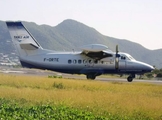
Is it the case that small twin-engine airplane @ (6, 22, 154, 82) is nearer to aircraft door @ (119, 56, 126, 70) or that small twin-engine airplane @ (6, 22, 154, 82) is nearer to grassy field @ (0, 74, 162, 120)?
aircraft door @ (119, 56, 126, 70)

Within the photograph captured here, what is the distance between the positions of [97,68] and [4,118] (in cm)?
2850

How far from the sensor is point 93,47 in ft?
126

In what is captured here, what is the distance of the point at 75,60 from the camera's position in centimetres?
4050

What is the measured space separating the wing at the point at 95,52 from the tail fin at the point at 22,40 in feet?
19.4

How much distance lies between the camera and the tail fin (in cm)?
4078

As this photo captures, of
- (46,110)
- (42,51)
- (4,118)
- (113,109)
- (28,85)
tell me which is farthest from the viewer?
(42,51)

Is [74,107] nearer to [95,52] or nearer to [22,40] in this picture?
[95,52]

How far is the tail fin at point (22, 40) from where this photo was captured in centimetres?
4078

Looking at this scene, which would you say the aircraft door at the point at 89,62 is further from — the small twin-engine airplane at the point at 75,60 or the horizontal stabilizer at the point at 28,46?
the horizontal stabilizer at the point at 28,46

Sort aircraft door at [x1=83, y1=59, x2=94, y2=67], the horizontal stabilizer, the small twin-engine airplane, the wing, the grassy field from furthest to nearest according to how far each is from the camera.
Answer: the horizontal stabilizer < aircraft door at [x1=83, y1=59, x2=94, y2=67] < the small twin-engine airplane < the wing < the grassy field

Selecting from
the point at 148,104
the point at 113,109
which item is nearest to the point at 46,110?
the point at 113,109

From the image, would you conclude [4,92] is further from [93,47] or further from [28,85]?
[93,47]

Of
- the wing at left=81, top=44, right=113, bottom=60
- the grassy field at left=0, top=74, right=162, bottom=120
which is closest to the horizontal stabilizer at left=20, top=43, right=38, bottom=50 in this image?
the wing at left=81, top=44, right=113, bottom=60

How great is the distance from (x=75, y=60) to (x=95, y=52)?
8.88 feet
